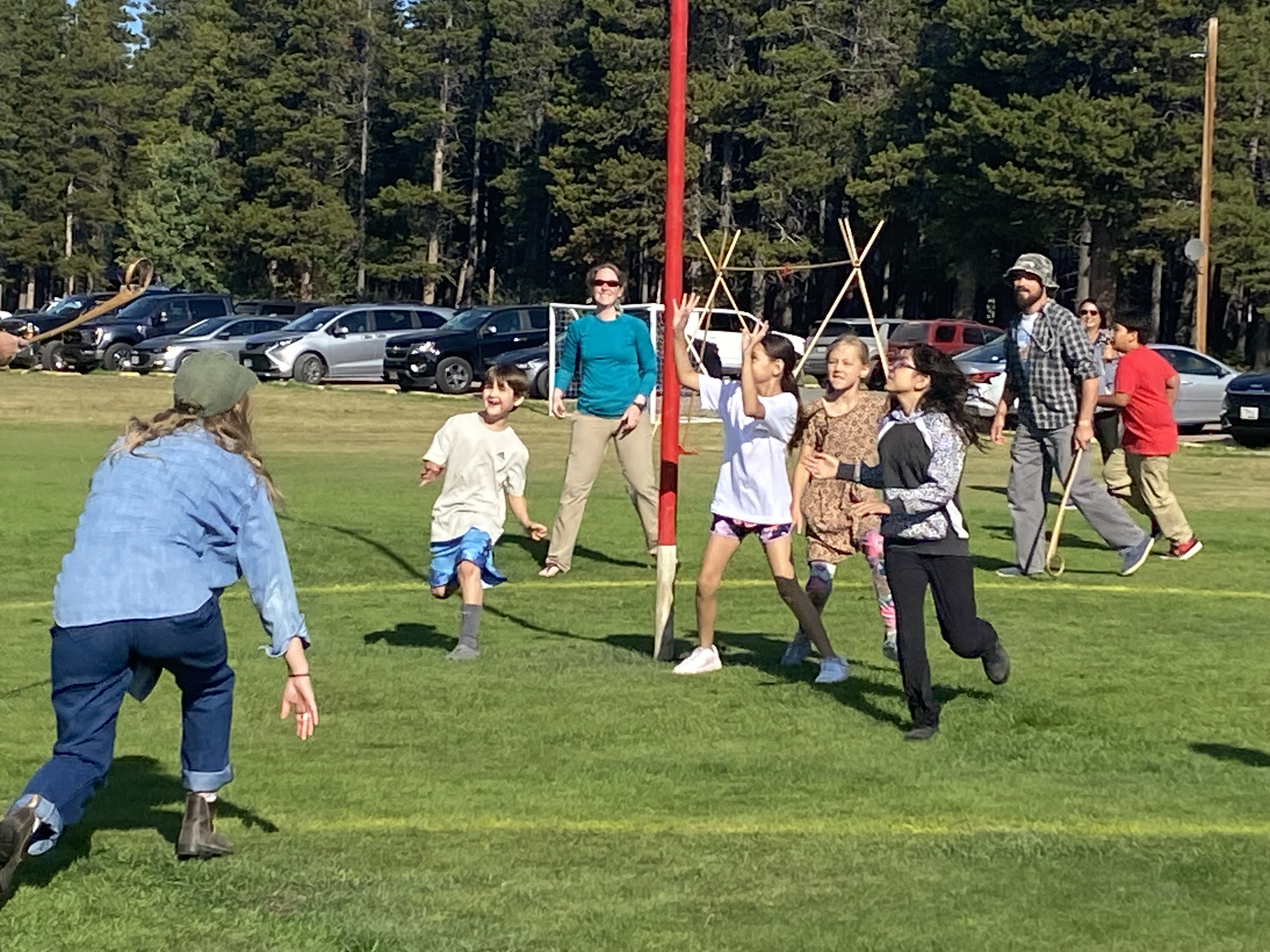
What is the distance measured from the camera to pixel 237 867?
5.92 m

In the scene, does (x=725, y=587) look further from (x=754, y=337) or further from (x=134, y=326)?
(x=134, y=326)

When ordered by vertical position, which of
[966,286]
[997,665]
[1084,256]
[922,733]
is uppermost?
[1084,256]

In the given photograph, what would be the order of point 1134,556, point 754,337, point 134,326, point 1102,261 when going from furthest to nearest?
point 1102,261 < point 134,326 < point 1134,556 < point 754,337

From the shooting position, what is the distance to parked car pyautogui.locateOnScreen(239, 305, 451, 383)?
4041cm

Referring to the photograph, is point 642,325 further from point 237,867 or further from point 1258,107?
point 1258,107

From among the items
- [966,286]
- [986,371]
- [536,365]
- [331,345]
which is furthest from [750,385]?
[966,286]

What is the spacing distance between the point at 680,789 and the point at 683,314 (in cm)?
274

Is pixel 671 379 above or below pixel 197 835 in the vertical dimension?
above

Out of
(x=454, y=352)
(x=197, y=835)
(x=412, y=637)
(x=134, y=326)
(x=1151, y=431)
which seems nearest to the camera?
(x=197, y=835)

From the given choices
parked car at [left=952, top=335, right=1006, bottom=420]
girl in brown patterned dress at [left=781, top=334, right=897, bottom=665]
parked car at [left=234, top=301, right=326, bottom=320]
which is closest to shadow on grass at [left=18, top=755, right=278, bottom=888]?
girl in brown patterned dress at [left=781, top=334, right=897, bottom=665]

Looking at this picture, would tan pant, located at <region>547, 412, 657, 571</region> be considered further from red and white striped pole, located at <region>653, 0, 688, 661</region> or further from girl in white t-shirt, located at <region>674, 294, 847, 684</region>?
girl in white t-shirt, located at <region>674, 294, 847, 684</region>

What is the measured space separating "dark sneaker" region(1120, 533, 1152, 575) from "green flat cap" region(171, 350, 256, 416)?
28.9 ft

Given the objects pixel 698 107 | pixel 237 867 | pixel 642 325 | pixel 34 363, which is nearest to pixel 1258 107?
pixel 698 107

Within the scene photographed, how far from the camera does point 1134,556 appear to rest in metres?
13.5
